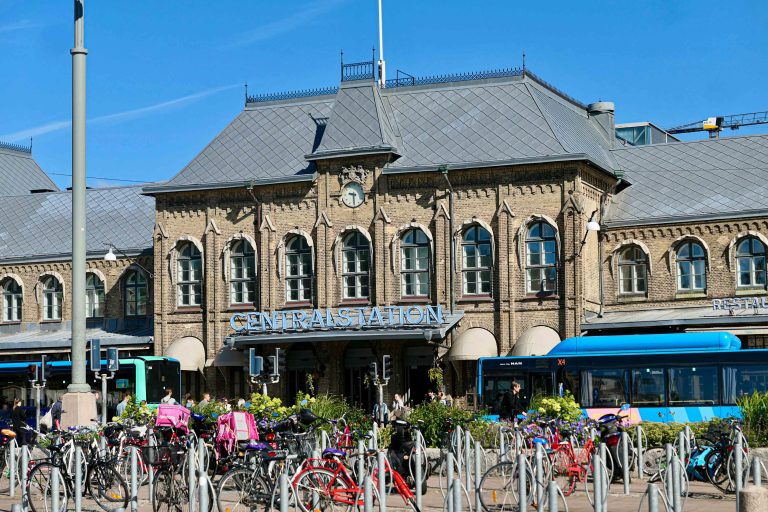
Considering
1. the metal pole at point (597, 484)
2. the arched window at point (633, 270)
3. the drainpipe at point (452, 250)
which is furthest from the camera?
the arched window at point (633, 270)

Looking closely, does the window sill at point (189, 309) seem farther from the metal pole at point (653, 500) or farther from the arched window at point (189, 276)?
the metal pole at point (653, 500)

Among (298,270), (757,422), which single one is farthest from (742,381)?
(298,270)

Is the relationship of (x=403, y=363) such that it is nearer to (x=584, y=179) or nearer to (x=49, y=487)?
(x=584, y=179)

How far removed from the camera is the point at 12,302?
5697cm

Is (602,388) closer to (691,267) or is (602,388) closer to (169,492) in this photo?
(691,267)

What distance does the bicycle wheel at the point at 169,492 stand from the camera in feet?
61.3

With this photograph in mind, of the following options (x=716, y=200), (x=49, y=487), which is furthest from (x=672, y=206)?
(x=49, y=487)

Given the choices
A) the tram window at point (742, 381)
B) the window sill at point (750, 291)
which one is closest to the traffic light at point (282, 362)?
the window sill at point (750, 291)

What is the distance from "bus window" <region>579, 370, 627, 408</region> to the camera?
35.2 metres

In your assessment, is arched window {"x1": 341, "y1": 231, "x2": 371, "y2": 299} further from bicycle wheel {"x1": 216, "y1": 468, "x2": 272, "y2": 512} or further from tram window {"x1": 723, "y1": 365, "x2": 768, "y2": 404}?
bicycle wheel {"x1": 216, "y1": 468, "x2": 272, "y2": 512}

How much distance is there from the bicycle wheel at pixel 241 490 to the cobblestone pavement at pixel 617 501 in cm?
286

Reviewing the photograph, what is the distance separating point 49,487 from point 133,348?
1310 inches

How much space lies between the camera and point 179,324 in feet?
168

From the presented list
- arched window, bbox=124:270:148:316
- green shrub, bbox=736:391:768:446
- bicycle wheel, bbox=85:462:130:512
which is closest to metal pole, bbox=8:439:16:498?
bicycle wheel, bbox=85:462:130:512
